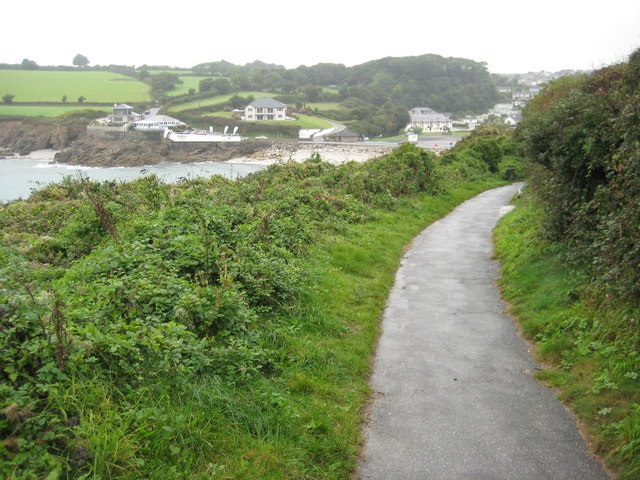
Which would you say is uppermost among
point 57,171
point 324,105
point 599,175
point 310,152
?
point 324,105

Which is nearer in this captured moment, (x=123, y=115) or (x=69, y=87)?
(x=123, y=115)

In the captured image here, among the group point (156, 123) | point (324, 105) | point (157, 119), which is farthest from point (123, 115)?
point (324, 105)

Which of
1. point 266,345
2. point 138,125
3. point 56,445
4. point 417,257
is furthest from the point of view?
point 138,125

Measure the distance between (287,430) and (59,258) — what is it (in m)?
6.02

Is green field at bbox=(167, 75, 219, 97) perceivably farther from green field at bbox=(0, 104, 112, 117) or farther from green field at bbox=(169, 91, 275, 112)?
green field at bbox=(0, 104, 112, 117)

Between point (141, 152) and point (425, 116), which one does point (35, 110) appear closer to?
point (141, 152)

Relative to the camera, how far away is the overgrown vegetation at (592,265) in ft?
18.0

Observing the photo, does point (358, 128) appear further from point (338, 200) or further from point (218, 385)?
point (218, 385)

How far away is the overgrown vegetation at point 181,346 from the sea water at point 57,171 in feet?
99.1

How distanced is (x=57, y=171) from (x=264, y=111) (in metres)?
52.8

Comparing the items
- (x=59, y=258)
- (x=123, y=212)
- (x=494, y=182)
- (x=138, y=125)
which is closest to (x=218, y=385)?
(x=59, y=258)

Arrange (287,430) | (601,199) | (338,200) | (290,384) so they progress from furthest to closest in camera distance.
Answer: (338,200) → (601,199) → (290,384) → (287,430)

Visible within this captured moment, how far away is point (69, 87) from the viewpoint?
115625 millimetres

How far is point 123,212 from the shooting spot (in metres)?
10.3
